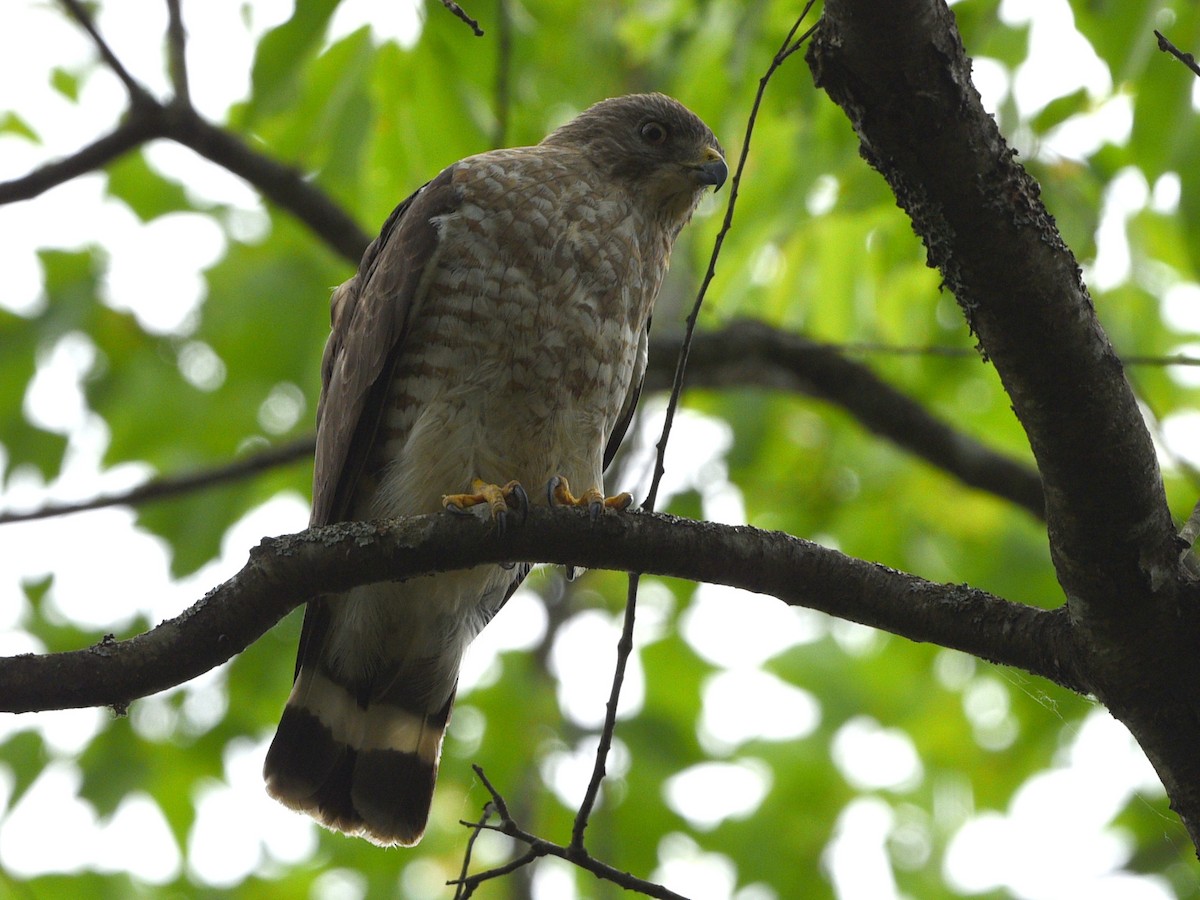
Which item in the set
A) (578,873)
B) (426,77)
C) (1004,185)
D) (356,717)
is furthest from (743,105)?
(578,873)

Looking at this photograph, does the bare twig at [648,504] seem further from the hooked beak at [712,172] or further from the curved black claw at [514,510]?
the hooked beak at [712,172]

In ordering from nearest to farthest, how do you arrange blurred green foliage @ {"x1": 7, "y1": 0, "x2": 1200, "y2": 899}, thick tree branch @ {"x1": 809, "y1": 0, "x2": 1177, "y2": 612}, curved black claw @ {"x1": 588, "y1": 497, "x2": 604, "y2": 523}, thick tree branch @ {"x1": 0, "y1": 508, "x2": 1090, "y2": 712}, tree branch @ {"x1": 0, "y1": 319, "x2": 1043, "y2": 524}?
thick tree branch @ {"x1": 809, "y1": 0, "x2": 1177, "y2": 612} → thick tree branch @ {"x1": 0, "y1": 508, "x2": 1090, "y2": 712} → curved black claw @ {"x1": 588, "y1": 497, "x2": 604, "y2": 523} → blurred green foliage @ {"x1": 7, "y1": 0, "x2": 1200, "y2": 899} → tree branch @ {"x1": 0, "y1": 319, "x2": 1043, "y2": 524}

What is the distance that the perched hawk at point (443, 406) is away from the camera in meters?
3.42

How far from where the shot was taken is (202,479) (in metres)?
4.57

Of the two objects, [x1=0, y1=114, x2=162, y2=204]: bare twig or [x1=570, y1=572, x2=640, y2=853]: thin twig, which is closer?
[x1=570, y1=572, x2=640, y2=853]: thin twig

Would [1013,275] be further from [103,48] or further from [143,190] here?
[143,190]

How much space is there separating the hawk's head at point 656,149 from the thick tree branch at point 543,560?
6.58ft

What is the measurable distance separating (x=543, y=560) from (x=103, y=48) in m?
2.51

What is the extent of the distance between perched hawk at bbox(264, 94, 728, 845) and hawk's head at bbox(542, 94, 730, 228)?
149 mm

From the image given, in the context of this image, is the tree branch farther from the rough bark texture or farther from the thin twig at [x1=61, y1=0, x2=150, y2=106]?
the rough bark texture

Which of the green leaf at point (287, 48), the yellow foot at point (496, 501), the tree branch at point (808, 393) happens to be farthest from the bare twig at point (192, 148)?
the yellow foot at point (496, 501)

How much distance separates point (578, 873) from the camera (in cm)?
564

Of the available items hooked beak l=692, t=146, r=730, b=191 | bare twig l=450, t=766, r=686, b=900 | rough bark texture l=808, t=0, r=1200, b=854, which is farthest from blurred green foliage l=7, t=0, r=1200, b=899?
bare twig l=450, t=766, r=686, b=900

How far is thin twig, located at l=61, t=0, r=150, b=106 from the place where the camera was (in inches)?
153
